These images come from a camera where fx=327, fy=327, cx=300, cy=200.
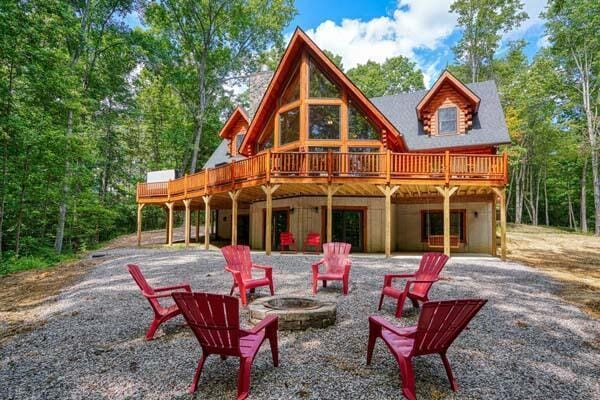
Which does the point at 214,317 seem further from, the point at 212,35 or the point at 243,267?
the point at 212,35

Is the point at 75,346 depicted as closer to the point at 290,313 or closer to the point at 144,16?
the point at 290,313

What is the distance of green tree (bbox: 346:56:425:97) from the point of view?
1283 inches

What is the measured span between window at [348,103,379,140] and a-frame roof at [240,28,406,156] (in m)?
0.26

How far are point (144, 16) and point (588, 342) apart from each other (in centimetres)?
2467

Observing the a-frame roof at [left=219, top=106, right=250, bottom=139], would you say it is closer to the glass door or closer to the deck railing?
the deck railing

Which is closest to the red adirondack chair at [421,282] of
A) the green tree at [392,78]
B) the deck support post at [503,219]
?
the deck support post at [503,219]

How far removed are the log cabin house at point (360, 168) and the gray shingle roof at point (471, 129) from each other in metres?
0.05

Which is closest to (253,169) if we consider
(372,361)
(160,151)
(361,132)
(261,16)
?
(361,132)

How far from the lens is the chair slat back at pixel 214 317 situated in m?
2.83

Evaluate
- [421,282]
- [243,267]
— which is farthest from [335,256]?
[421,282]

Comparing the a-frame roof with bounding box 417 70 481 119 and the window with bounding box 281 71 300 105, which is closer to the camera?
the window with bounding box 281 71 300 105

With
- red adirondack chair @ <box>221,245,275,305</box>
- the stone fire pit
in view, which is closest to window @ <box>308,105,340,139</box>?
red adirondack chair @ <box>221,245,275,305</box>

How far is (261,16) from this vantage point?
23.8m

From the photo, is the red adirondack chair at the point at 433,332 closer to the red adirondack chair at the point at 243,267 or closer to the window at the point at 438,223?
the red adirondack chair at the point at 243,267
